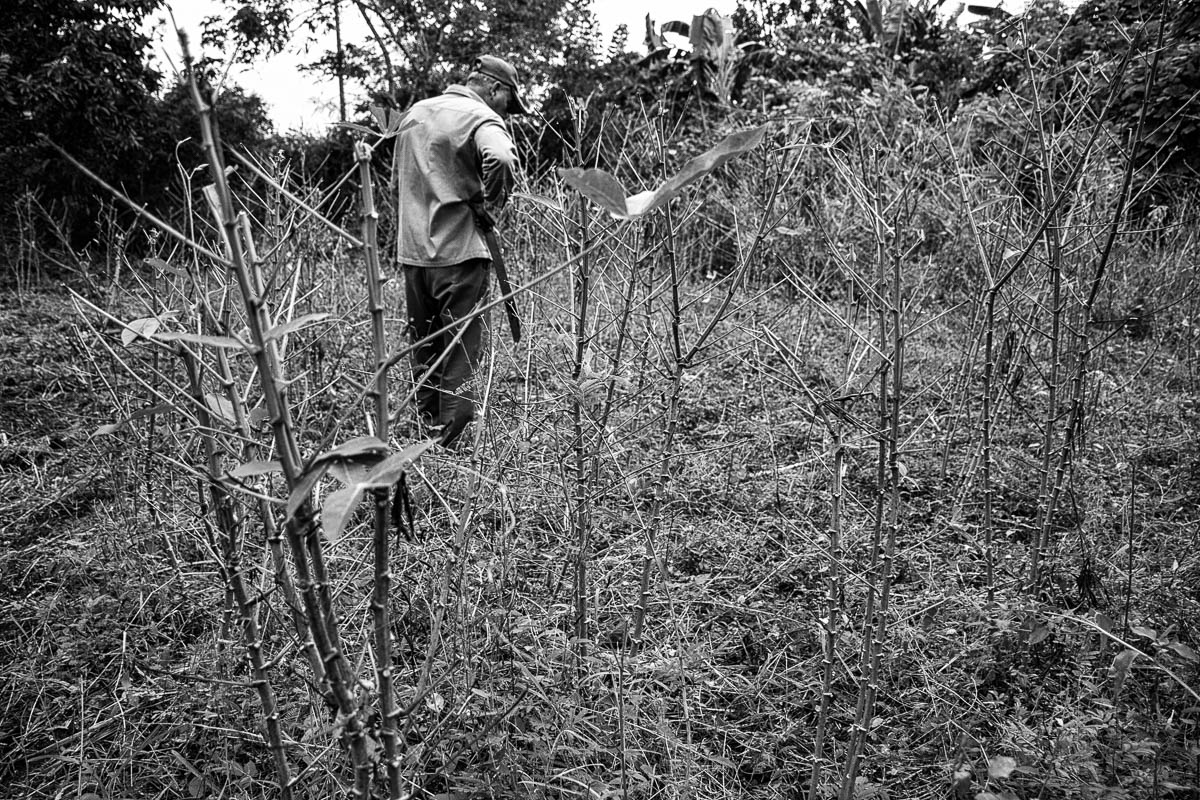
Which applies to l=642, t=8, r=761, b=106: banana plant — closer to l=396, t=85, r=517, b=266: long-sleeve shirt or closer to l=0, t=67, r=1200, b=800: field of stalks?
l=396, t=85, r=517, b=266: long-sleeve shirt

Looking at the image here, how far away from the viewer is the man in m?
3.51

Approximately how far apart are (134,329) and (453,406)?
8.26 feet

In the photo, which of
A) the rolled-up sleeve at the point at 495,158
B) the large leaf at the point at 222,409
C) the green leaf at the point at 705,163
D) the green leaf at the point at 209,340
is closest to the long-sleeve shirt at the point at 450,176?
the rolled-up sleeve at the point at 495,158

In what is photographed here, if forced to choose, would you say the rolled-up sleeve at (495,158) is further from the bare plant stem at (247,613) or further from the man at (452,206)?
the bare plant stem at (247,613)

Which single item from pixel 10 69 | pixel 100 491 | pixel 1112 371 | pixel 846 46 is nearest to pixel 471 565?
pixel 100 491

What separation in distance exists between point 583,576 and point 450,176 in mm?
2279

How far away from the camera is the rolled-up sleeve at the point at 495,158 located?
346 centimetres

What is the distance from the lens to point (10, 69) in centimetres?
746

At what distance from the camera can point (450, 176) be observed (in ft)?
11.6

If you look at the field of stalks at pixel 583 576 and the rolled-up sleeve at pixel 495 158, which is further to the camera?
the rolled-up sleeve at pixel 495 158

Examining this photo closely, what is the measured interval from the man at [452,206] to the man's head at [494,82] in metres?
0.05

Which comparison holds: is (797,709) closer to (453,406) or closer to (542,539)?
(542,539)

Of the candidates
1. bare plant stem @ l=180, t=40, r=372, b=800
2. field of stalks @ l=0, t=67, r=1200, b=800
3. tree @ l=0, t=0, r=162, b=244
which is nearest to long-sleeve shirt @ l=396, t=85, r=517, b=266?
field of stalks @ l=0, t=67, r=1200, b=800

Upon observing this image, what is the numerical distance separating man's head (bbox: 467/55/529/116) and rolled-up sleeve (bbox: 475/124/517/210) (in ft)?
1.29
